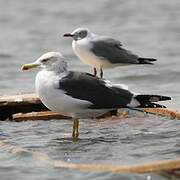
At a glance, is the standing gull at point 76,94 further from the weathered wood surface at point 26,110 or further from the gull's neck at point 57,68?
the weathered wood surface at point 26,110

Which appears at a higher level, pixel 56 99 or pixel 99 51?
pixel 99 51

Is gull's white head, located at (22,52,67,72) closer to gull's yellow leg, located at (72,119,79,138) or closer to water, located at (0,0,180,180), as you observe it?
gull's yellow leg, located at (72,119,79,138)

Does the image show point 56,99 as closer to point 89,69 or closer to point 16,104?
point 16,104

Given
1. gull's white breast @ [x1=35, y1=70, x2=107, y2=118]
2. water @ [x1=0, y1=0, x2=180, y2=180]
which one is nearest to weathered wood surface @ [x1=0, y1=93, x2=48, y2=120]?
water @ [x1=0, y1=0, x2=180, y2=180]

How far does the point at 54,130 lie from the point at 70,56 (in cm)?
755

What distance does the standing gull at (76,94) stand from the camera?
26.0ft

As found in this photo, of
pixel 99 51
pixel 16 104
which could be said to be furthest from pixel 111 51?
pixel 16 104

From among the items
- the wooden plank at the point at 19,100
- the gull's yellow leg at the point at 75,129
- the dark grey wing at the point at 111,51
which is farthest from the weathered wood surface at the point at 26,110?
the dark grey wing at the point at 111,51

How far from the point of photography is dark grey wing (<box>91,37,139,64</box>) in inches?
410

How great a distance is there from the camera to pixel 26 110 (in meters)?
9.53

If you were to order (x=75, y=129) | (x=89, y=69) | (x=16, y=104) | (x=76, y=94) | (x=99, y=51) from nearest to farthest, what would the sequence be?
(x=76, y=94) < (x=75, y=129) < (x=16, y=104) < (x=99, y=51) < (x=89, y=69)

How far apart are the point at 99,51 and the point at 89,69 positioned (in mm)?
3934

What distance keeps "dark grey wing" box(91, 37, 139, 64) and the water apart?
78cm

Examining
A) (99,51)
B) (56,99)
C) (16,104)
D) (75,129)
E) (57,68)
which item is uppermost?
(99,51)
